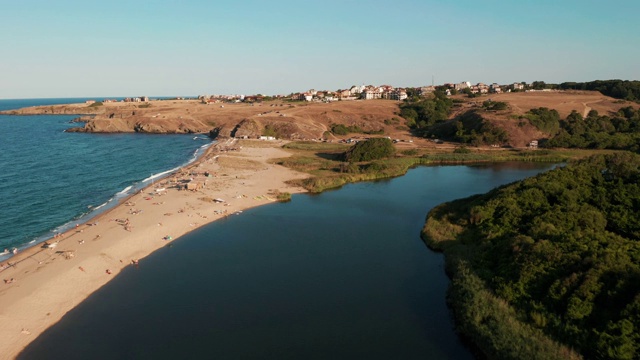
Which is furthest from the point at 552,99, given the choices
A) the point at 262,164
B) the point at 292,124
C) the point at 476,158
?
the point at 262,164

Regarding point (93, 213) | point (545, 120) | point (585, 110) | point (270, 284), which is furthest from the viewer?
point (585, 110)

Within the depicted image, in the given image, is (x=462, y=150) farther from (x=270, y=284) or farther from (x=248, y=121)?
(x=270, y=284)

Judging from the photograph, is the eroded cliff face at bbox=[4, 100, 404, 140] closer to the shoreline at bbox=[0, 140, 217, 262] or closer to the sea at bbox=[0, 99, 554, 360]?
the shoreline at bbox=[0, 140, 217, 262]

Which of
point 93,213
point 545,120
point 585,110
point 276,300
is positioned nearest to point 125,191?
point 93,213

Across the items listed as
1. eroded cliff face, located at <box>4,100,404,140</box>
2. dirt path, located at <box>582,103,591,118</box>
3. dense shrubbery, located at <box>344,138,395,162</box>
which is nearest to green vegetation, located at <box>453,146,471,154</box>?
dense shrubbery, located at <box>344,138,395,162</box>

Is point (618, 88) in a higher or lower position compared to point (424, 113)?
higher

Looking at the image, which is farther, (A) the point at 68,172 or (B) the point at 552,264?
(A) the point at 68,172

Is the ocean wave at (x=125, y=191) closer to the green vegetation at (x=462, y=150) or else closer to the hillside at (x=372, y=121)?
the hillside at (x=372, y=121)
